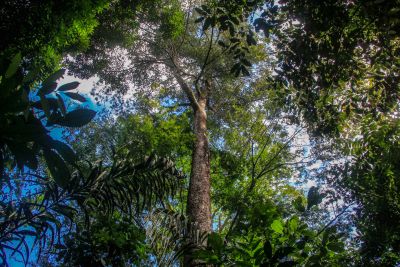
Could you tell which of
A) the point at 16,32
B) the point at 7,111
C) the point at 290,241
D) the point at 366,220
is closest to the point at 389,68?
the point at 290,241

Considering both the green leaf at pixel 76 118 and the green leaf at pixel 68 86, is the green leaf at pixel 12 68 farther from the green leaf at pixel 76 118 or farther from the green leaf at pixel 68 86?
the green leaf at pixel 76 118

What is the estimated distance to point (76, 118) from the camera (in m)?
1.90

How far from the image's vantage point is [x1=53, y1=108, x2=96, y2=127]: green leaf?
1.86m

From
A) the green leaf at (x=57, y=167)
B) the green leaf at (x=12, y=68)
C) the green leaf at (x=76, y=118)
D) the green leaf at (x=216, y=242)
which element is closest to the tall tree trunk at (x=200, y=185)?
the green leaf at (x=216, y=242)

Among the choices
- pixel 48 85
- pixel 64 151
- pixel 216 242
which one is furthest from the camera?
pixel 216 242

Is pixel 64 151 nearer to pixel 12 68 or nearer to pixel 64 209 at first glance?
pixel 12 68

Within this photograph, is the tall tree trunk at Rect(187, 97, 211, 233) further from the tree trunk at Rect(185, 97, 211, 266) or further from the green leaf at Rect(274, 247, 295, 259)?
the green leaf at Rect(274, 247, 295, 259)

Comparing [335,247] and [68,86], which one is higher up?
[68,86]

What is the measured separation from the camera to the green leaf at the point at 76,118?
1.86m

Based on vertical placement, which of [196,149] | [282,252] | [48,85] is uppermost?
[196,149]

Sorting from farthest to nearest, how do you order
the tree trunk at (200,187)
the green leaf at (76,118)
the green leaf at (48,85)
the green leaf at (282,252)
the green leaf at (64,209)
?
the tree trunk at (200,187), the green leaf at (64,209), the green leaf at (282,252), the green leaf at (48,85), the green leaf at (76,118)

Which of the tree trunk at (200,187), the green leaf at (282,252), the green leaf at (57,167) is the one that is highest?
the tree trunk at (200,187)

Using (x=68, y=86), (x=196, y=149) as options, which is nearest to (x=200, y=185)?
(x=196, y=149)

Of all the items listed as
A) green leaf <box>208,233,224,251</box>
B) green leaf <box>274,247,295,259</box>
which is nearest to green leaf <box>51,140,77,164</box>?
green leaf <box>208,233,224,251</box>
